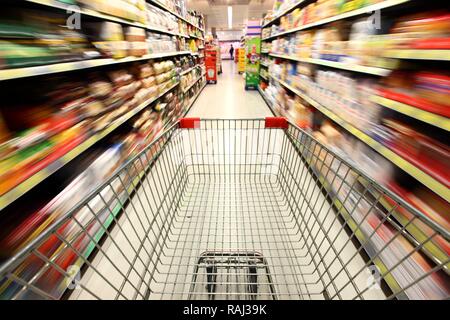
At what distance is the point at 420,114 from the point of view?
938mm

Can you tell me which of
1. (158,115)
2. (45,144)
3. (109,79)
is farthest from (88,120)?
(158,115)

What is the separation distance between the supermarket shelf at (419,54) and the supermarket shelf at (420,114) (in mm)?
210

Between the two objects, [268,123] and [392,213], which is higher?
[268,123]

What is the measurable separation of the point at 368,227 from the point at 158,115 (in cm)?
255

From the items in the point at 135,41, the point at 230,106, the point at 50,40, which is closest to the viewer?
the point at 50,40

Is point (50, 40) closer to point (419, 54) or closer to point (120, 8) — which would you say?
point (120, 8)

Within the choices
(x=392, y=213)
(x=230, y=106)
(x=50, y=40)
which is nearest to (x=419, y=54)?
(x=392, y=213)

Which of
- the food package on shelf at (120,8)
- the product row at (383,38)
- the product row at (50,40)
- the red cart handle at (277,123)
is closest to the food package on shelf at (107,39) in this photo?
the product row at (50,40)

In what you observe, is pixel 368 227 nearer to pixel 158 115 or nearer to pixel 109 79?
pixel 109 79

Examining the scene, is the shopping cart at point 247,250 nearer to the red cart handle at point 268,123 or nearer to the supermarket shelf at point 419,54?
the red cart handle at point 268,123

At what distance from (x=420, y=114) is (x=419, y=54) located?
26 cm

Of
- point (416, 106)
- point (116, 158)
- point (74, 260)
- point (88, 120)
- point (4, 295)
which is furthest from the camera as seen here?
point (116, 158)

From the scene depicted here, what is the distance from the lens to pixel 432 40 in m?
0.89

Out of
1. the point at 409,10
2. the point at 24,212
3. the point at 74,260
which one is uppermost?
the point at 409,10
